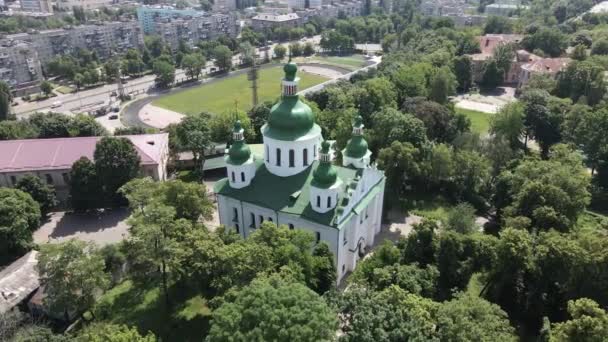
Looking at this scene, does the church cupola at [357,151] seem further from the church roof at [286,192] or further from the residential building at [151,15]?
the residential building at [151,15]

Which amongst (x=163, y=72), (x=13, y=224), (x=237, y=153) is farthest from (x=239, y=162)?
(x=163, y=72)

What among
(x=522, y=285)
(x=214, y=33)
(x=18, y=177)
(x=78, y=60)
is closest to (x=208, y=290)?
(x=522, y=285)

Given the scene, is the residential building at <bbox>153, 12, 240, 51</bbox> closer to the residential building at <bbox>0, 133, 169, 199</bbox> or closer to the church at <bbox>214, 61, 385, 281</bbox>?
the residential building at <bbox>0, 133, 169, 199</bbox>

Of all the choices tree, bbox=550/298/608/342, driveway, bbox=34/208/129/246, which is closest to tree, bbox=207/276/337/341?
tree, bbox=550/298/608/342

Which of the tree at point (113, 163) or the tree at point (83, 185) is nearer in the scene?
the tree at point (83, 185)

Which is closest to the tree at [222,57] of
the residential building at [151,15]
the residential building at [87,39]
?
the residential building at [87,39]
